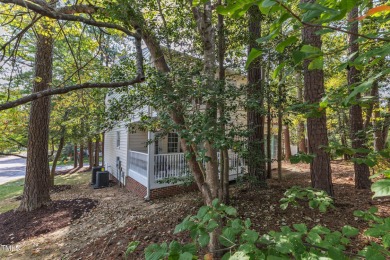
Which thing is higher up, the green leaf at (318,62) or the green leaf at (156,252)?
the green leaf at (318,62)

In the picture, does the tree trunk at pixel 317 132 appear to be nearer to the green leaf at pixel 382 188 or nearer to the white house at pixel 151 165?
the white house at pixel 151 165

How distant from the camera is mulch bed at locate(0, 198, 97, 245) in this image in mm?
5234

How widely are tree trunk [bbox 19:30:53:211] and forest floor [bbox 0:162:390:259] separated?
82cm

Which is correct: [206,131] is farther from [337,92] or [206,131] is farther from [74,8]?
[74,8]

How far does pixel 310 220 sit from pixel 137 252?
Result: 315 centimetres

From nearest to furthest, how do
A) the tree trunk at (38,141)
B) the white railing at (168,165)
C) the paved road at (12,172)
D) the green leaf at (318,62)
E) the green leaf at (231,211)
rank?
the green leaf at (318,62) → the green leaf at (231,211) → the tree trunk at (38,141) → the white railing at (168,165) → the paved road at (12,172)

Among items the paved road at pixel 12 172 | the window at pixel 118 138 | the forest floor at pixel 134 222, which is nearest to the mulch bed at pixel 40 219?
the forest floor at pixel 134 222

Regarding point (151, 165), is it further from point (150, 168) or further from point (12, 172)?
point (12, 172)

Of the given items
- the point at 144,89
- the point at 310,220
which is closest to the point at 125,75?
the point at 144,89

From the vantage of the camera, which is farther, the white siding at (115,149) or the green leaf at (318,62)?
the white siding at (115,149)

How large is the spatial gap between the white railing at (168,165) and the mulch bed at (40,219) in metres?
2.51

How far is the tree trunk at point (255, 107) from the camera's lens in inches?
149

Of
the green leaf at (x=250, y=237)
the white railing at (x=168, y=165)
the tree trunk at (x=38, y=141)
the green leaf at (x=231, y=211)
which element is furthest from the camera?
the white railing at (x=168, y=165)

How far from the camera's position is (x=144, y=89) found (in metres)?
3.62
